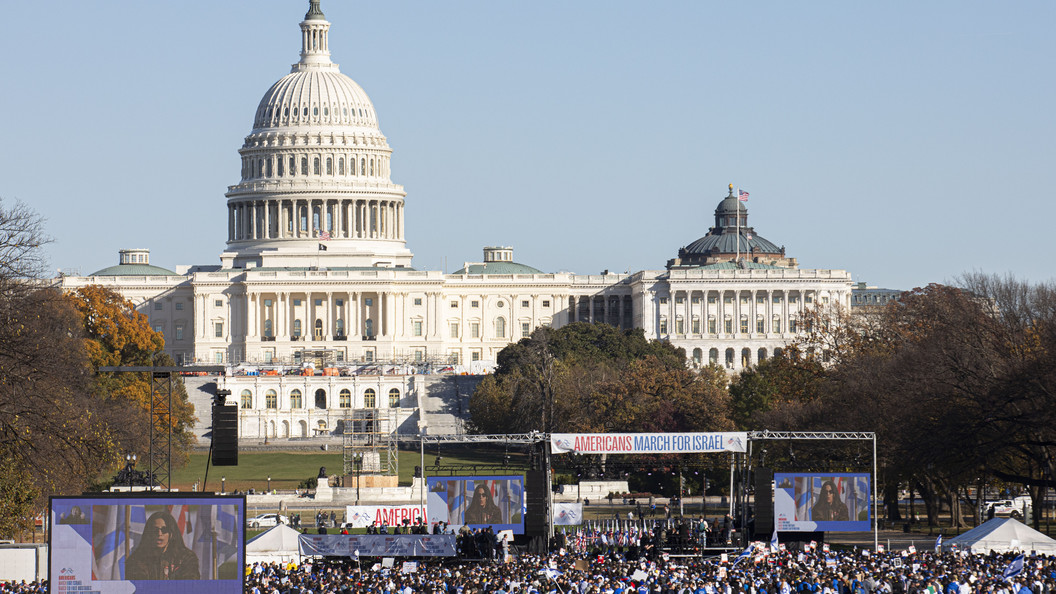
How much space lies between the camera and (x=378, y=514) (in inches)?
2820

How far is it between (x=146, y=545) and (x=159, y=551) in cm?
31

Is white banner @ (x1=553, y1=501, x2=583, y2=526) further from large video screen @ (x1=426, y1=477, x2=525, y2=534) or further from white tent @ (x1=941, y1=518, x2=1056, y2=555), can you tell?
white tent @ (x1=941, y1=518, x2=1056, y2=555)

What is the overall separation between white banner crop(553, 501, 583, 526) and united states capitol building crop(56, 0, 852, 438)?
96.6 m

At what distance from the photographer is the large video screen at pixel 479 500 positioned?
217ft

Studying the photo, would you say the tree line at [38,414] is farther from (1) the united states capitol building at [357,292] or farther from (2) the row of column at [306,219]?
(2) the row of column at [306,219]

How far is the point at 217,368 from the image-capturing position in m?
46.3

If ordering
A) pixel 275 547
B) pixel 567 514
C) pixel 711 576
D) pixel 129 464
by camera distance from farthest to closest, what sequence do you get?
pixel 129 464
pixel 567 514
pixel 275 547
pixel 711 576

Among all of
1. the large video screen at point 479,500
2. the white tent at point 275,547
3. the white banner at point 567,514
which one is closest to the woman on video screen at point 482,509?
the large video screen at point 479,500

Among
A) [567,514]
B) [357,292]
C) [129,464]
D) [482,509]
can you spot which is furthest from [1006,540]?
[357,292]

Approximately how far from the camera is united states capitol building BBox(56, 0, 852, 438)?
600ft

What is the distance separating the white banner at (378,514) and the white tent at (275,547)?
1067 centimetres

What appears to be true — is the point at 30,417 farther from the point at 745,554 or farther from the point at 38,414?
the point at 745,554

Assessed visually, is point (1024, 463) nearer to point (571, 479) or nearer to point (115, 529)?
point (571, 479)

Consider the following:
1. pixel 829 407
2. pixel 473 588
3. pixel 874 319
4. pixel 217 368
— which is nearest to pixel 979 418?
pixel 829 407
